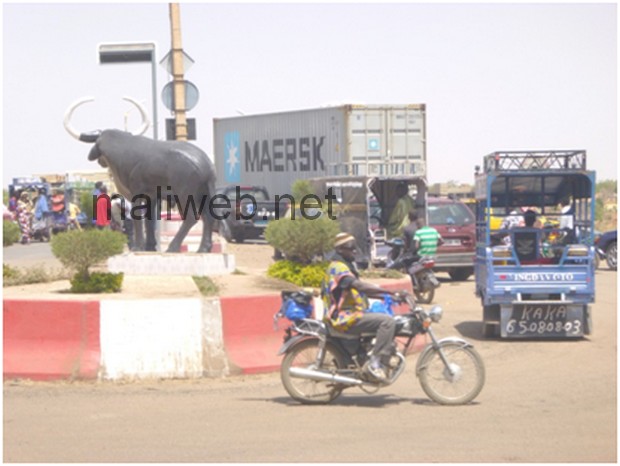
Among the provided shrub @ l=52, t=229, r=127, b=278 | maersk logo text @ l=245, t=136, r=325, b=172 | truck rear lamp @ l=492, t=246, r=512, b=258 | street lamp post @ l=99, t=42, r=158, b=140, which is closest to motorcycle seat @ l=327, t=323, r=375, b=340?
shrub @ l=52, t=229, r=127, b=278

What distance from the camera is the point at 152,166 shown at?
49.8 feet

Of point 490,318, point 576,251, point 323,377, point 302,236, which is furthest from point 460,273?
point 323,377

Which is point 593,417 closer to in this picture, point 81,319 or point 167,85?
point 81,319

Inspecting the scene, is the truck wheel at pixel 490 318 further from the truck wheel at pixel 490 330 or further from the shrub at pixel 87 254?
the shrub at pixel 87 254

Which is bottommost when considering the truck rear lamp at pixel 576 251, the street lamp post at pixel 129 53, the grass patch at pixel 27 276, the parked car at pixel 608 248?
the parked car at pixel 608 248

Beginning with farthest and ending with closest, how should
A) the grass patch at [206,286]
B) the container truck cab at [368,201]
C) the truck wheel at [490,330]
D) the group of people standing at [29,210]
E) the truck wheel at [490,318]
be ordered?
the group of people standing at [29,210] → the container truck cab at [368,201] → the truck wheel at [490,330] → the truck wheel at [490,318] → the grass patch at [206,286]

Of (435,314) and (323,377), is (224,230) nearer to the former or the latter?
(323,377)

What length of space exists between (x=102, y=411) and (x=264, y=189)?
2658 centimetres

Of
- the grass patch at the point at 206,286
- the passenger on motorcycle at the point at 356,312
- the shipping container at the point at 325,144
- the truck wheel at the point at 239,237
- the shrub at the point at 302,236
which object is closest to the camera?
the passenger on motorcycle at the point at 356,312

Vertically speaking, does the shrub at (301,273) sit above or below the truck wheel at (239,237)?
above

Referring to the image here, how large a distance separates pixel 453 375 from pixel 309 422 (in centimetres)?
154

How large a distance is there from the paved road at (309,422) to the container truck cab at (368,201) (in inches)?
500

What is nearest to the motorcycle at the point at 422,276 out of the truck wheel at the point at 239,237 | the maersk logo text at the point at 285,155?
the maersk logo text at the point at 285,155

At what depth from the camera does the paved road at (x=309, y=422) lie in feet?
26.3
